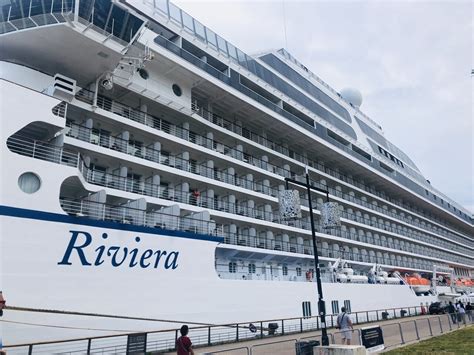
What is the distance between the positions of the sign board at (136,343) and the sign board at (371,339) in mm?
6394

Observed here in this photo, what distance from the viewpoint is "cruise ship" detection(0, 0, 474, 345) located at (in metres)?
10.4

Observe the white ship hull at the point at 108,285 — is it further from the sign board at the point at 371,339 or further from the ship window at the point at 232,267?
the sign board at the point at 371,339

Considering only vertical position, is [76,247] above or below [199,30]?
below

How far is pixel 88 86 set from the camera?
15312 millimetres

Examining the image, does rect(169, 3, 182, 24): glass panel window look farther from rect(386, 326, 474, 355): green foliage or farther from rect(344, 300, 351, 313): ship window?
rect(344, 300, 351, 313): ship window

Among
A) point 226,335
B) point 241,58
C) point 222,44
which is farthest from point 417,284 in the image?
point 222,44

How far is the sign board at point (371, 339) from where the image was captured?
11083 millimetres

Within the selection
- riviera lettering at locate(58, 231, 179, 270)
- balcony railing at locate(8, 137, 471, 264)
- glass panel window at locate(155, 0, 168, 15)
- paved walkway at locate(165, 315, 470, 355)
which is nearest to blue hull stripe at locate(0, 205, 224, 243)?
riviera lettering at locate(58, 231, 179, 270)

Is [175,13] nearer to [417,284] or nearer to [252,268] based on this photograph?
[252,268]

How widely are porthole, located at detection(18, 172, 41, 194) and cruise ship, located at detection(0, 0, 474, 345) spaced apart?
6cm

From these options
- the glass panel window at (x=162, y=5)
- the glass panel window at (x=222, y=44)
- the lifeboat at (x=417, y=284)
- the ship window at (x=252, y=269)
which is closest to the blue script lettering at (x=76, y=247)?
the ship window at (x=252, y=269)

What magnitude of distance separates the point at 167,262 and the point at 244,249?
6.01m

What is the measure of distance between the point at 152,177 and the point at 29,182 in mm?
6515

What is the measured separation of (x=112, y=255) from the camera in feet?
38.5
